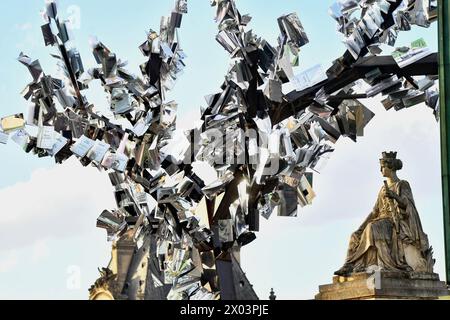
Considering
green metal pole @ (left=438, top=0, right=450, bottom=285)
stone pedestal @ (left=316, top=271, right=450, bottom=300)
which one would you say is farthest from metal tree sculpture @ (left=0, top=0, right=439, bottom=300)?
stone pedestal @ (left=316, top=271, right=450, bottom=300)

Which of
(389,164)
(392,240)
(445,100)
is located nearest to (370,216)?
(392,240)

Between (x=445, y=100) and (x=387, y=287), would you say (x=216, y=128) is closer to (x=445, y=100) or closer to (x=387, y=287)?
(x=445, y=100)

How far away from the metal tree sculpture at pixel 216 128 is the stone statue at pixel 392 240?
15.1 ft

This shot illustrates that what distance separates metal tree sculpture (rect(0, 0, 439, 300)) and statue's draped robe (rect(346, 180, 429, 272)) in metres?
4.60

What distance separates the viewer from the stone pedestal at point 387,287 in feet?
44.1

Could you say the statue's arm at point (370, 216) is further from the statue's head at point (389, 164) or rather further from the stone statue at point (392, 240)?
the statue's head at point (389, 164)

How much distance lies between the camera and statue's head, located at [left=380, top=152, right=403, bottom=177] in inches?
565

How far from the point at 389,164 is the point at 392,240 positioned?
1.04 metres

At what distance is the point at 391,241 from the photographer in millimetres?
13898

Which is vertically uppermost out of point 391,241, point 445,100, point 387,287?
point 445,100

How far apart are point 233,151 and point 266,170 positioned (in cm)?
30
